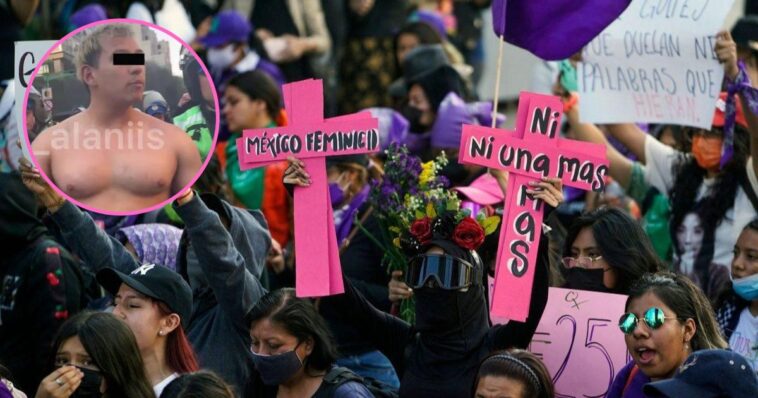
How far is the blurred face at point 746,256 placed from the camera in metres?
6.84

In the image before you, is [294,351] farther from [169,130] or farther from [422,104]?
[422,104]

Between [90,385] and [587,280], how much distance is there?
206cm

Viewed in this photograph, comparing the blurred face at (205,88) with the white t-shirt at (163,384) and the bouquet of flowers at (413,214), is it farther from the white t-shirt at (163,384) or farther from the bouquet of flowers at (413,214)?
the white t-shirt at (163,384)

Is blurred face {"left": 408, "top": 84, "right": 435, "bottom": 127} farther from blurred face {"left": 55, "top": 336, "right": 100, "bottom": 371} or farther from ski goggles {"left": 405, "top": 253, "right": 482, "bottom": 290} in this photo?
blurred face {"left": 55, "top": 336, "right": 100, "bottom": 371}

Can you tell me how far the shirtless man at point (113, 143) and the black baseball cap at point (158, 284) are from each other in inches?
11.1

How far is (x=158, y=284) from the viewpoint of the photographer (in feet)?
21.1

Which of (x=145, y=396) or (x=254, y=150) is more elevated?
(x=254, y=150)

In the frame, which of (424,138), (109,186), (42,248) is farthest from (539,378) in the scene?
(424,138)

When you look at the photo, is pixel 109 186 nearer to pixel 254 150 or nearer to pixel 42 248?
pixel 254 150

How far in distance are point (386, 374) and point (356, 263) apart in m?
0.54

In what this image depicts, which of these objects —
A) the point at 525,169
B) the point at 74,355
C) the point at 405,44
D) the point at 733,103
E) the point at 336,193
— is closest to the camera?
the point at 525,169

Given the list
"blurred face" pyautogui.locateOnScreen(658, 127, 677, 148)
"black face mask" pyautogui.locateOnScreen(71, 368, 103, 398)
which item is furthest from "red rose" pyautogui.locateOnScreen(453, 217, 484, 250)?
"blurred face" pyautogui.locateOnScreen(658, 127, 677, 148)

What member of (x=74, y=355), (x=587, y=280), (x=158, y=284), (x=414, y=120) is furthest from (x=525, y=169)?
(x=414, y=120)

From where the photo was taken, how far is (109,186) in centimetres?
639
